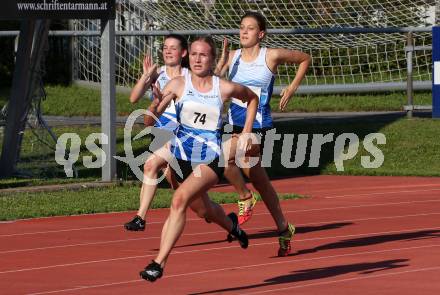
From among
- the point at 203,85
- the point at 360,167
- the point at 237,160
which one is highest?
the point at 203,85

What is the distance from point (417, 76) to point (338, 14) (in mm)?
2176

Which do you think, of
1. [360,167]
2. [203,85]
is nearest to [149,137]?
[360,167]

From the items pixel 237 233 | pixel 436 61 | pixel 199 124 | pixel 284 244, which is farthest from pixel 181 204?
pixel 436 61

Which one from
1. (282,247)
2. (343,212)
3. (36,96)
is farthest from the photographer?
(36,96)

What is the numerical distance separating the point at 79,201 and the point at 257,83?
4712mm

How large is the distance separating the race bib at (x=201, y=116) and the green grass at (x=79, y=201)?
17.5ft

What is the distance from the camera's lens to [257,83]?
1283 centimetres

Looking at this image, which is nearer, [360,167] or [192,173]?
[192,173]

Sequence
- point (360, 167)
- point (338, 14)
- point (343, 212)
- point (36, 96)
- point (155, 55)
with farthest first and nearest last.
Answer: point (155, 55) < point (338, 14) < point (360, 167) < point (36, 96) < point (343, 212)

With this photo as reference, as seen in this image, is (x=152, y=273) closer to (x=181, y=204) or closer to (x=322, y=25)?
(x=181, y=204)

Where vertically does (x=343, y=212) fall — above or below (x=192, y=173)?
below

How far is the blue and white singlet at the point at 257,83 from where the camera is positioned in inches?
504

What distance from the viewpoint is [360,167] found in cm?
2181

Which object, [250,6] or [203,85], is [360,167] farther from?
[203,85]
